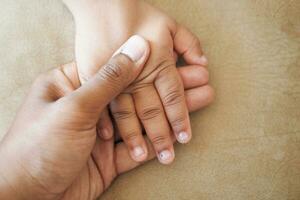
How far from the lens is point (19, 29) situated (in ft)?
3.36

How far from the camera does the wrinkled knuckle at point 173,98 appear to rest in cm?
91

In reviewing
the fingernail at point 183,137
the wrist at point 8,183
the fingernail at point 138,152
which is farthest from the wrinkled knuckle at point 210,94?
the wrist at point 8,183

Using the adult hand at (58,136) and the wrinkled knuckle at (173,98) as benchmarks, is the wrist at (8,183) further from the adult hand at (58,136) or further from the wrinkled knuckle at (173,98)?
the wrinkled knuckle at (173,98)

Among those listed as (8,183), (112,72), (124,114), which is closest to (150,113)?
(124,114)

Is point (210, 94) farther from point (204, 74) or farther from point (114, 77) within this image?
point (114, 77)

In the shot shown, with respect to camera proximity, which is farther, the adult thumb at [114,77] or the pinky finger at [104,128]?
the pinky finger at [104,128]

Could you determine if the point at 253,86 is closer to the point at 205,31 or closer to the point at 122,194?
the point at 205,31

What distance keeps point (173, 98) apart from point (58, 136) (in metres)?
0.29

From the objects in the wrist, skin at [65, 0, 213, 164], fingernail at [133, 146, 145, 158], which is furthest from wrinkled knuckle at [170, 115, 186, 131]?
the wrist

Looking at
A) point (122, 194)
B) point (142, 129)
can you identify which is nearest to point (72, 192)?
point (122, 194)

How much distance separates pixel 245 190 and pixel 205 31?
422 mm

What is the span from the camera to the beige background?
91 centimetres

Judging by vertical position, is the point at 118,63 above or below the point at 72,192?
above

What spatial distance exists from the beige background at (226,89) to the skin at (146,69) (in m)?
0.05
